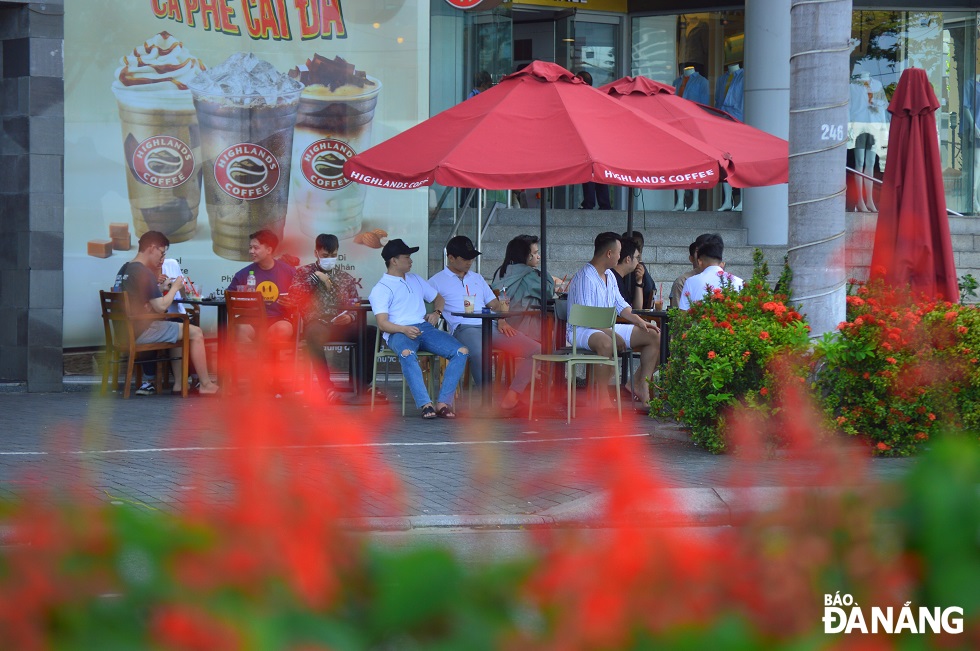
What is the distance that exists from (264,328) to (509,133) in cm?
299

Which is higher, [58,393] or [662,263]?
[662,263]

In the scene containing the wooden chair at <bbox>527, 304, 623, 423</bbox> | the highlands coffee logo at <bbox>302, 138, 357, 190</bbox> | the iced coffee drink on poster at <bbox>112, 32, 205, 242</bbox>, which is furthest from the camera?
the highlands coffee logo at <bbox>302, 138, 357, 190</bbox>

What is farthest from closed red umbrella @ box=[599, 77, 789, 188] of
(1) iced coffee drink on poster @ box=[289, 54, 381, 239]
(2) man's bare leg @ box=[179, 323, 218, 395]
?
(2) man's bare leg @ box=[179, 323, 218, 395]

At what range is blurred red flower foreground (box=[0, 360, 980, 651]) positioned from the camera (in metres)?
1.13

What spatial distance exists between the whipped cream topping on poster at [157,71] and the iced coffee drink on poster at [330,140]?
1.27 metres

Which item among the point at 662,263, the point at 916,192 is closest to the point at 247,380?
the point at 916,192

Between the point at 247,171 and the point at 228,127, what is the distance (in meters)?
0.51

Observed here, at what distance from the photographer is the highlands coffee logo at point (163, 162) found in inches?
517

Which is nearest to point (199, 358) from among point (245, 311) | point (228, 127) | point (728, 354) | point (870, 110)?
point (245, 311)

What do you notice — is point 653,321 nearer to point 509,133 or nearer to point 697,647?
point 509,133

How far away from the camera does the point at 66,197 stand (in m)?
12.9

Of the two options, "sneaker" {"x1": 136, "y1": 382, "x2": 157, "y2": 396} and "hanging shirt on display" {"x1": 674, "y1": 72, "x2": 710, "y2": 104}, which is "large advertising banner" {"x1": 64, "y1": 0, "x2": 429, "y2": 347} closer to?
"sneaker" {"x1": 136, "y1": 382, "x2": 157, "y2": 396}

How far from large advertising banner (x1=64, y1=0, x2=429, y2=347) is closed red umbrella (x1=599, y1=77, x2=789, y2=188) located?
260cm

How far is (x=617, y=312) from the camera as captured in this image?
36.2ft
